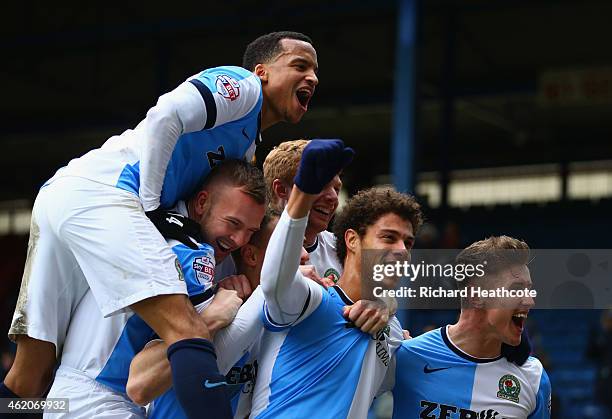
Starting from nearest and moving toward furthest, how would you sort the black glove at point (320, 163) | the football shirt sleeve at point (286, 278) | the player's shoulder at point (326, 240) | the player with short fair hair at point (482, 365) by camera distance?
the black glove at point (320, 163) < the football shirt sleeve at point (286, 278) < the player with short fair hair at point (482, 365) < the player's shoulder at point (326, 240)

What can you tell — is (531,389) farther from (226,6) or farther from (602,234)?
(602,234)

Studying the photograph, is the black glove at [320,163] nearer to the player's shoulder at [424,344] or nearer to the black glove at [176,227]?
the black glove at [176,227]

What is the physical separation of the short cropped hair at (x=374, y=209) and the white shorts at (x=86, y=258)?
2.65 ft

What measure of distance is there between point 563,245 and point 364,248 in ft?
55.6

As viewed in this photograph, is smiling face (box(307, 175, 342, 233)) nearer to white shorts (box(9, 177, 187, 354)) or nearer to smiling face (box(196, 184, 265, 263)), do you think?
smiling face (box(196, 184, 265, 263))

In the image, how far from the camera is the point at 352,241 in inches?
180

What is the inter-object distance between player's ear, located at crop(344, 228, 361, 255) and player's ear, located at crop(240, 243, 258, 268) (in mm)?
482

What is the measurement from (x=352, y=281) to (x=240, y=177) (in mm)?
675

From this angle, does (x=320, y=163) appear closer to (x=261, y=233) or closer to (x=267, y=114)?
(x=261, y=233)

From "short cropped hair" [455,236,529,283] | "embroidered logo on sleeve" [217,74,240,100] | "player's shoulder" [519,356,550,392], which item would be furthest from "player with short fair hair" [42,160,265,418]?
"player's shoulder" [519,356,550,392]

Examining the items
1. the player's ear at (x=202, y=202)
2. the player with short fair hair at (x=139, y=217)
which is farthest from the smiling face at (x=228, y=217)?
the player with short fair hair at (x=139, y=217)

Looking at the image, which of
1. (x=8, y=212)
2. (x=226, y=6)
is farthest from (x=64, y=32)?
(x=8, y=212)

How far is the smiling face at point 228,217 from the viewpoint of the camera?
15.0 ft

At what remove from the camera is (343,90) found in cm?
2000
